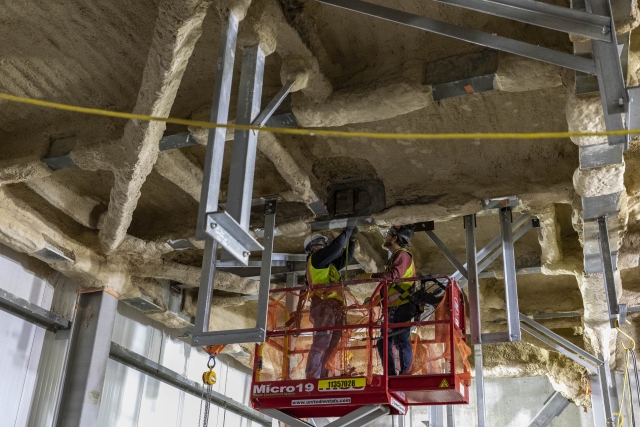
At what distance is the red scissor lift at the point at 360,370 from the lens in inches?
278

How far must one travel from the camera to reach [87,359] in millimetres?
9320

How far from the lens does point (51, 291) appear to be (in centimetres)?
966

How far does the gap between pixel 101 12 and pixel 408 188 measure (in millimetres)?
4225

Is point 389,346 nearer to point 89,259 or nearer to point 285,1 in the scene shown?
point 285,1

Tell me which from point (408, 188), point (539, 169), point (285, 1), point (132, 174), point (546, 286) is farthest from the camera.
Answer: point (546, 286)

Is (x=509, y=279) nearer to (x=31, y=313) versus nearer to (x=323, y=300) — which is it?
(x=323, y=300)

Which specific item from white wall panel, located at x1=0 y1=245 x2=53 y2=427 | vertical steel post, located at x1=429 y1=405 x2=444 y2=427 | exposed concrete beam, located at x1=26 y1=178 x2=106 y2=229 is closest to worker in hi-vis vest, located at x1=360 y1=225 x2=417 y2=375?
vertical steel post, located at x1=429 y1=405 x2=444 y2=427

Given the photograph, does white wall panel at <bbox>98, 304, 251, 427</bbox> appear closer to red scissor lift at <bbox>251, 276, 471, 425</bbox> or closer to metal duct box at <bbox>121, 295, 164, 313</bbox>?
metal duct box at <bbox>121, 295, 164, 313</bbox>

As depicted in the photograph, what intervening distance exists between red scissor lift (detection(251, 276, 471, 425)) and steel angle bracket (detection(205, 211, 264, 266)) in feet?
8.14

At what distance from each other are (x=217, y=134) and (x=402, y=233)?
3.89 metres

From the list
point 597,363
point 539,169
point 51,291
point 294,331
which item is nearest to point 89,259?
point 51,291

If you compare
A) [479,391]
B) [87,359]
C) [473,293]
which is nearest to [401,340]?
[473,293]

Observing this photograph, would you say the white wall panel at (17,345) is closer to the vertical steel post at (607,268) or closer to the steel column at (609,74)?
the vertical steel post at (607,268)

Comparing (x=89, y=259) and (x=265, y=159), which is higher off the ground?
(x=265, y=159)
